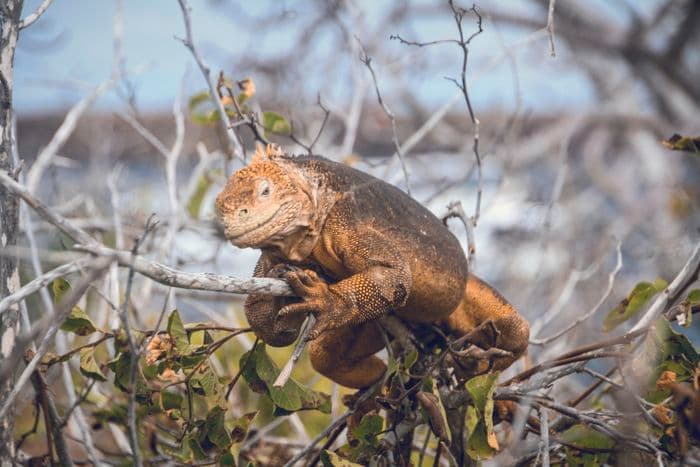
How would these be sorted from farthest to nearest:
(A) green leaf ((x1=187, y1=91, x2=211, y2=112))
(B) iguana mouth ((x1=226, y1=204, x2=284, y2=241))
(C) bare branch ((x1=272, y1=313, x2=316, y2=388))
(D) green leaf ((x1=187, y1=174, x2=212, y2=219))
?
(D) green leaf ((x1=187, y1=174, x2=212, y2=219)) < (A) green leaf ((x1=187, y1=91, x2=211, y2=112)) < (B) iguana mouth ((x1=226, y1=204, x2=284, y2=241)) < (C) bare branch ((x1=272, y1=313, x2=316, y2=388))

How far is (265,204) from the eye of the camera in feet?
6.83

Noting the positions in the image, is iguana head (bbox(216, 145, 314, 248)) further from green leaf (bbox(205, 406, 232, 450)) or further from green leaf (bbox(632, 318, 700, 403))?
green leaf (bbox(632, 318, 700, 403))

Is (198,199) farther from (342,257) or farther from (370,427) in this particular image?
(370,427)

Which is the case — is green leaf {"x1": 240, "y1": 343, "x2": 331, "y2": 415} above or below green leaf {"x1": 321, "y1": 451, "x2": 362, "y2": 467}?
above

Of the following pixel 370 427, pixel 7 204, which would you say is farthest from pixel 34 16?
pixel 370 427

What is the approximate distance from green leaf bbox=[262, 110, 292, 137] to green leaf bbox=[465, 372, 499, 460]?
130cm

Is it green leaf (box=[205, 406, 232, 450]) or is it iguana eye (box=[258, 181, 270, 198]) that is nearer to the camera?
iguana eye (box=[258, 181, 270, 198])

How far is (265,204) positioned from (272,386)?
0.55m

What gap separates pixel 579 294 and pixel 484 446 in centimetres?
450

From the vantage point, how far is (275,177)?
7.09 feet

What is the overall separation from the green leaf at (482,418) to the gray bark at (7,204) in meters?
1.30

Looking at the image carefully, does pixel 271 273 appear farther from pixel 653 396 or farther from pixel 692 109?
pixel 692 109

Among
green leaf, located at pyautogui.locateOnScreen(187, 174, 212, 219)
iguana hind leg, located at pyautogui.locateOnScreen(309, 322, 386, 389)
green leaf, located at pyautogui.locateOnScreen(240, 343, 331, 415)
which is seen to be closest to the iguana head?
green leaf, located at pyautogui.locateOnScreen(240, 343, 331, 415)

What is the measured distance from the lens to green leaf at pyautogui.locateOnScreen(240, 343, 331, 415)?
2.25 meters
